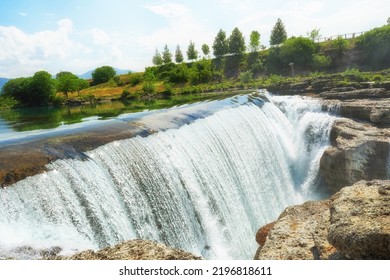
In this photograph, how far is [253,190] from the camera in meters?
10.8

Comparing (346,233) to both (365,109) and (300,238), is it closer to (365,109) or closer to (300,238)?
(300,238)

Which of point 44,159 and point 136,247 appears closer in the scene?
point 136,247

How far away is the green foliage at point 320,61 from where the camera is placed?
134 feet

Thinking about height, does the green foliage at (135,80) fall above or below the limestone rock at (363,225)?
above

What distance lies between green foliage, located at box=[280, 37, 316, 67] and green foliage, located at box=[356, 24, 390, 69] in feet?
18.4

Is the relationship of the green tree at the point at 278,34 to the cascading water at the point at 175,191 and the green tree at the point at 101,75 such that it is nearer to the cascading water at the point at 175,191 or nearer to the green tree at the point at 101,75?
the green tree at the point at 101,75

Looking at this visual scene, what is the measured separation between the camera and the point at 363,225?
3396 millimetres

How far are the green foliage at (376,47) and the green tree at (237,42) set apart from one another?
1639cm

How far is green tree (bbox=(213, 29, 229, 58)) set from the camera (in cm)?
5214

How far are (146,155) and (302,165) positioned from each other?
805 centimetres

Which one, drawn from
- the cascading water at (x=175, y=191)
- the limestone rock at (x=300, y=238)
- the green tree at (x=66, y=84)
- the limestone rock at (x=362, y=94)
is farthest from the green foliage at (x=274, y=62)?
the limestone rock at (x=300, y=238)

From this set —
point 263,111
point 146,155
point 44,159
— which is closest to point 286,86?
point 263,111

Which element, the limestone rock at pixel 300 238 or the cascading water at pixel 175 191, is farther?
the cascading water at pixel 175 191
